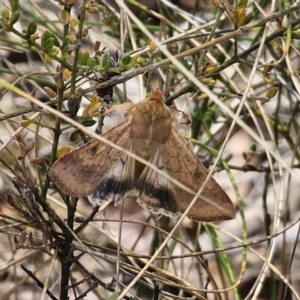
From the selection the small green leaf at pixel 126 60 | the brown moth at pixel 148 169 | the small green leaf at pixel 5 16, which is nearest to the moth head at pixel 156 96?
the brown moth at pixel 148 169

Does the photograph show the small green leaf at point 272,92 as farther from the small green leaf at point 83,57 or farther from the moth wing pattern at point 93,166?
the small green leaf at point 83,57

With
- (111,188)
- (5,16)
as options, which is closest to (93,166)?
(111,188)

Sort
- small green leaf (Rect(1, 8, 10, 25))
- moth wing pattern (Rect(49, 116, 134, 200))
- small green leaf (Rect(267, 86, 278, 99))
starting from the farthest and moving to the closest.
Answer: small green leaf (Rect(267, 86, 278, 99))
moth wing pattern (Rect(49, 116, 134, 200))
small green leaf (Rect(1, 8, 10, 25))

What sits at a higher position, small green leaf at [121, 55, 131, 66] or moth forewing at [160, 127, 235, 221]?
small green leaf at [121, 55, 131, 66]

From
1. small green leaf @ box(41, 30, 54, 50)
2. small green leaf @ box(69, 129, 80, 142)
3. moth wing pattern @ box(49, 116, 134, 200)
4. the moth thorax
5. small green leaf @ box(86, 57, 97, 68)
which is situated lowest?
moth wing pattern @ box(49, 116, 134, 200)

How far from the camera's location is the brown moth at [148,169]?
0.97 metres

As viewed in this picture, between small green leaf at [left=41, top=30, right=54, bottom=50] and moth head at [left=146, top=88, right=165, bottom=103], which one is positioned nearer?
small green leaf at [left=41, top=30, right=54, bottom=50]

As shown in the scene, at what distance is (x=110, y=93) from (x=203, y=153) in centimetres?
85

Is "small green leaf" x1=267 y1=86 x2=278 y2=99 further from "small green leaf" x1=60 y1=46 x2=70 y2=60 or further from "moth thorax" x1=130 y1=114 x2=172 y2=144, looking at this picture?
"small green leaf" x1=60 y1=46 x2=70 y2=60

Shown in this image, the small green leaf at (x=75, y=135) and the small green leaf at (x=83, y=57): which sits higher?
the small green leaf at (x=83, y=57)

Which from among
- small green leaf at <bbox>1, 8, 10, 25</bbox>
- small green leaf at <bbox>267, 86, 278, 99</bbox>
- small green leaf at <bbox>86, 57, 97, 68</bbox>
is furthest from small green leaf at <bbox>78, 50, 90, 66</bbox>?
small green leaf at <bbox>267, 86, 278, 99</bbox>

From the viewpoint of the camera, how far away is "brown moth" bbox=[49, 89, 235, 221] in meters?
0.97

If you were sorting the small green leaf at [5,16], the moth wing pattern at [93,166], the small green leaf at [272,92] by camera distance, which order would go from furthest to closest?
the small green leaf at [272,92], the moth wing pattern at [93,166], the small green leaf at [5,16]

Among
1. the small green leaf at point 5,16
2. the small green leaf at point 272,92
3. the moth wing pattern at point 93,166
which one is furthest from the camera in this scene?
the small green leaf at point 272,92
